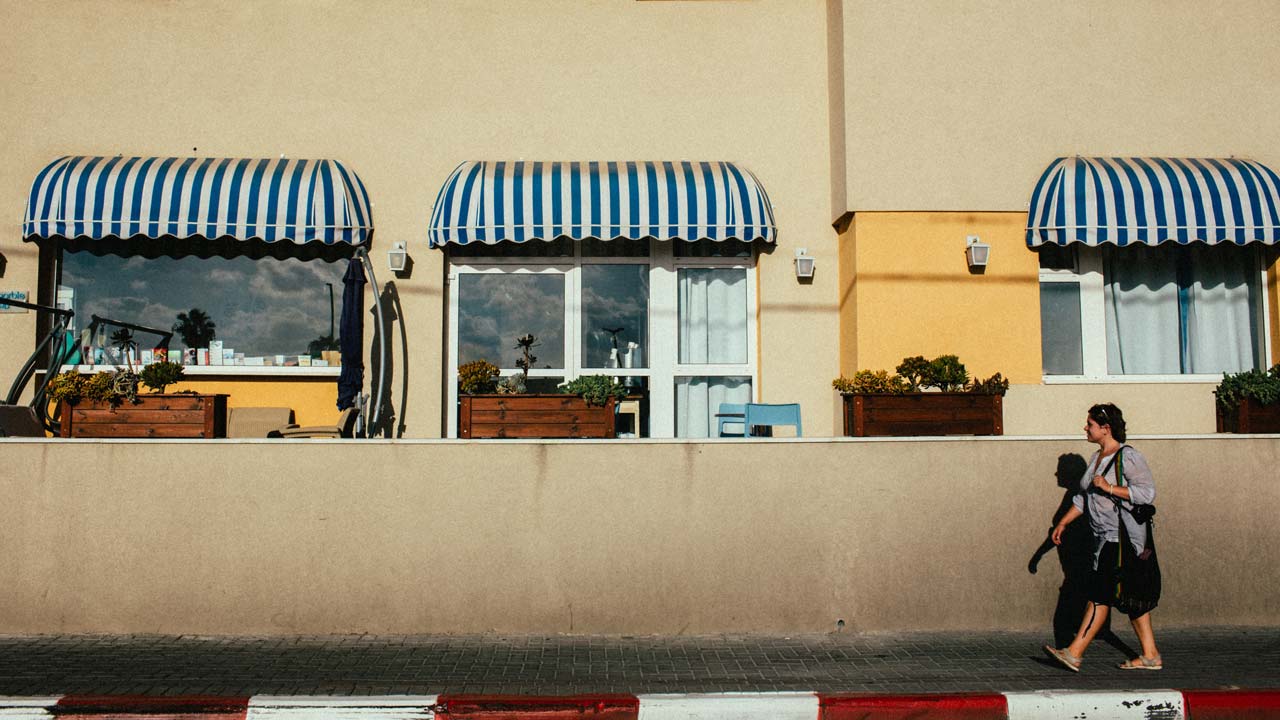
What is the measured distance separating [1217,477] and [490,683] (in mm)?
5825

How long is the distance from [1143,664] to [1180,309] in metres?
5.30

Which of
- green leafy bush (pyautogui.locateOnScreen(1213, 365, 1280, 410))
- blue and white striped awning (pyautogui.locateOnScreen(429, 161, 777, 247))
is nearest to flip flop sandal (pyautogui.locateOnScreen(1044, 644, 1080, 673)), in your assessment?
green leafy bush (pyautogui.locateOnScreen(1213, 365, 1280, 410))

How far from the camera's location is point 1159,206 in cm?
885

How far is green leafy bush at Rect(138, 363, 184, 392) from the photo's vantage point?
8.12m

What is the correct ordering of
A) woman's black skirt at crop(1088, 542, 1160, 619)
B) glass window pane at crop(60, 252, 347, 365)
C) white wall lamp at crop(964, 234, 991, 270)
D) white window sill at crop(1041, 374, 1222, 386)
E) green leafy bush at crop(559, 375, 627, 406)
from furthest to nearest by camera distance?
glass window pane at crop(60, 252, 347, 365), white window sill at crop(1041, 374, 1222, 386), white wall lamp at crop(964, 234, 991, 270), green leafy bush at crop(559, 375, 627, 406), woman's black skirt at crop(1088, 542, 1160, 619)

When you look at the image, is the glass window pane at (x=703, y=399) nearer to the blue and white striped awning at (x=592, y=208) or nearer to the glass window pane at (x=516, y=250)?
the blue and white striped awning at (x=592, y=208)

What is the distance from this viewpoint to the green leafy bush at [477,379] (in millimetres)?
→ 8180

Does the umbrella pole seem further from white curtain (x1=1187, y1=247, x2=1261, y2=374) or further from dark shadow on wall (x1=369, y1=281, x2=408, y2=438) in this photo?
white curtain (x1=1187, y1=247, x2=1261, y2=374)

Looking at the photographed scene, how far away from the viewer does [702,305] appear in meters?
10.1

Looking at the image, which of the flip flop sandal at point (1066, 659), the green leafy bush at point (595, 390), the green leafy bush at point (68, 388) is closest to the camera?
the flip flop sandal at point (1066, 659)

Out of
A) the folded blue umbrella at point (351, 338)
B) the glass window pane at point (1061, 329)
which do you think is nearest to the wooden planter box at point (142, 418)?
Answer: the folded blue umbrella at point (351, 338)

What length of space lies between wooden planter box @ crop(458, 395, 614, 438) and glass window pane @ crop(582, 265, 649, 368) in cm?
202

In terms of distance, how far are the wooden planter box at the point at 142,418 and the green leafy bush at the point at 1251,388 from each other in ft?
29.0

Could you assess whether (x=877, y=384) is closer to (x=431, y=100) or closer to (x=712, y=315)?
(x=712, y=315)
